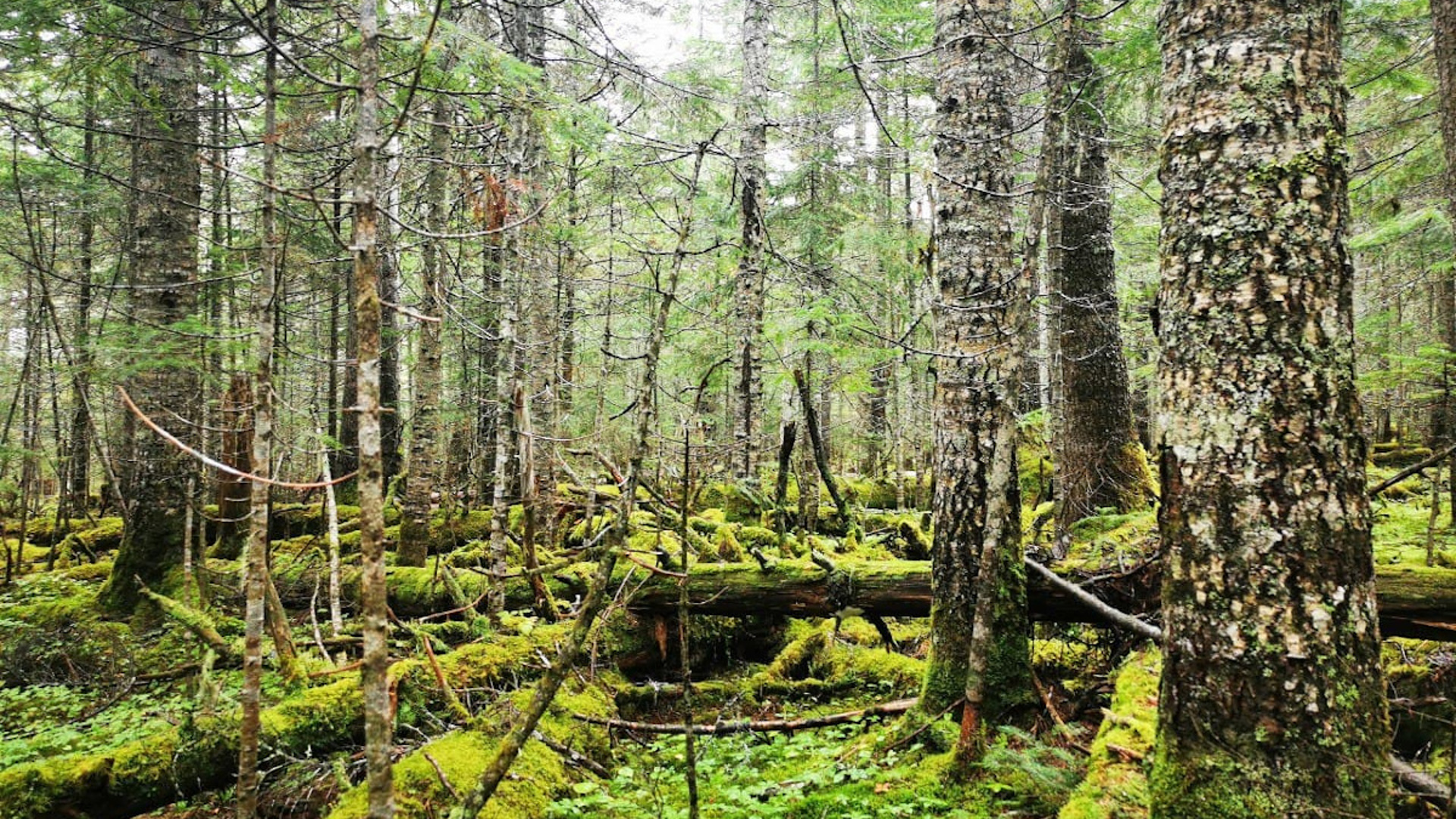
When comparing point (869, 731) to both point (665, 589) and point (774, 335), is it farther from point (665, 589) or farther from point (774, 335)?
point (774, 335)

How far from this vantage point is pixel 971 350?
3928mm

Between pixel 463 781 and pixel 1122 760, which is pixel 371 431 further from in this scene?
pixel 1122 760

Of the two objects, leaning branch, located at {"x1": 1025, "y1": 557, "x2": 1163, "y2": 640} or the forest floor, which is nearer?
the forest floor

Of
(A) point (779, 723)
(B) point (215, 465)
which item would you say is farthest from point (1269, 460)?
(A) point (779, 723)

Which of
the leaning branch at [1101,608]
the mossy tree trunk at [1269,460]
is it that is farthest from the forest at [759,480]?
the leaning branch at [1101,608]

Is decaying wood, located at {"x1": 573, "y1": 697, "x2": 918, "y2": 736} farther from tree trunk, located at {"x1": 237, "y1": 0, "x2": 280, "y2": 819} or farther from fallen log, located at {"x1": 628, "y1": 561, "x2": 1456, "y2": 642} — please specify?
tree trunk, located at {"x1": 237, "y1": 0, "x2": 280, "y2": 819}

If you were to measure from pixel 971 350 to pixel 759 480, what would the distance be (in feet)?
22.0

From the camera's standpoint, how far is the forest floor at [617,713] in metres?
3.34

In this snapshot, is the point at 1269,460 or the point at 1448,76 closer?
the point at 1269,460

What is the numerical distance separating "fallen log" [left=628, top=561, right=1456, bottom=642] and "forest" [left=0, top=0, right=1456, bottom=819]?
30 mm

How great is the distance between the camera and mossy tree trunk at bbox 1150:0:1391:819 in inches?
80.7

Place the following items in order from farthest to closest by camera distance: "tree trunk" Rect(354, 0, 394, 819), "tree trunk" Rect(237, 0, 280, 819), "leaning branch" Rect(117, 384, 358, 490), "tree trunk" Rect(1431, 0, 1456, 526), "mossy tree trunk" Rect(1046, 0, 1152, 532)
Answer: "mossy tree trunk" Rect(1046, 0, 1152, 532), "tree trunk" Rect(1431, 0, 1456, 526), "tree trunk" Rect(237, 0, 280, 819), "tree trunk" Rect(354, 0, 394, 819), "leaning branch" Rect(117, 384, 358, 490)

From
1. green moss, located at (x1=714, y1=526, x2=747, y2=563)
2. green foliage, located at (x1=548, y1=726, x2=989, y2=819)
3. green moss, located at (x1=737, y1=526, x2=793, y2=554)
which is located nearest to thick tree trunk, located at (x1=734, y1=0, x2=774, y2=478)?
green moss, located at (x1=737, y1=526, x2=793, y2=554)

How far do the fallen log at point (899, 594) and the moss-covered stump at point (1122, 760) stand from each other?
1.99ft
